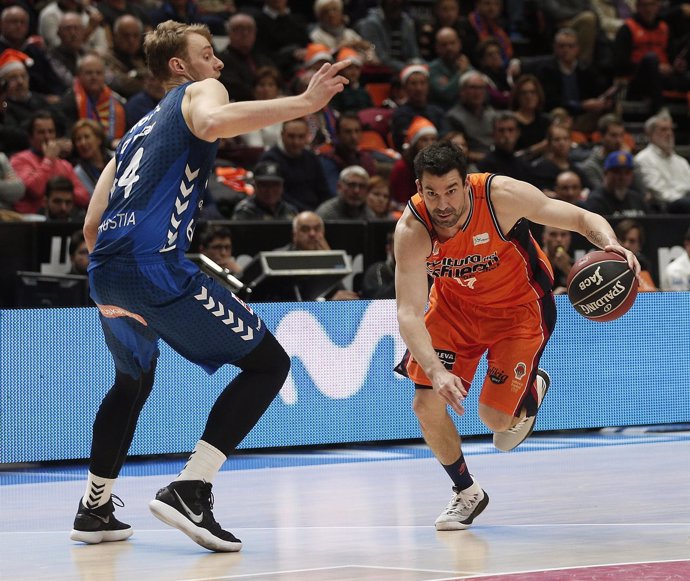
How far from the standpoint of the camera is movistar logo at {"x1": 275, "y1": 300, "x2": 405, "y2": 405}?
862cm

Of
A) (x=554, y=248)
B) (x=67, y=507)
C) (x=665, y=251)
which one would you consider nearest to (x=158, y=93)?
(x=554, y=248)

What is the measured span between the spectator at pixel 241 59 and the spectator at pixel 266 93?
22 centimetres

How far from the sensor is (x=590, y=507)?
6.07m

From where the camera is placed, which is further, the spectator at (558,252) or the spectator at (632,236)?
the spectator at (632,236)

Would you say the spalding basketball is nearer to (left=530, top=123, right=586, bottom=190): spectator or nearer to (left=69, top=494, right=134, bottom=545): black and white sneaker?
(left=69, top=494, right=134, bottom=545): black and white sneaker

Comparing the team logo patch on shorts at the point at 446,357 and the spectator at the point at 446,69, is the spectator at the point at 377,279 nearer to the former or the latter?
the team logo patch on shorts at the point at 446,357

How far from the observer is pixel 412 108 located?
1379cm

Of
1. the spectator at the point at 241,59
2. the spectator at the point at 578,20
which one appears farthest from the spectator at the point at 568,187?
the spectator at the point at 578,20

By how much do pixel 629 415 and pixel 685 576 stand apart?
558 cm

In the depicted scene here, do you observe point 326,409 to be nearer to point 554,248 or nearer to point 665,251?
point 554,248

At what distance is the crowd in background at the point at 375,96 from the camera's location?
1125 cm

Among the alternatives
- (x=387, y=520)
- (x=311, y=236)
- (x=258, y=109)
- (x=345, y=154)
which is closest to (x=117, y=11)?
(x=345, y=154)

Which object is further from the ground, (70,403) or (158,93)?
(158,93)

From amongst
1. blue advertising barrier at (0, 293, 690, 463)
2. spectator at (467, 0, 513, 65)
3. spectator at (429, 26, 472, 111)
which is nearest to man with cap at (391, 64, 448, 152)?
spectator at (429, 26, 472, 111)
